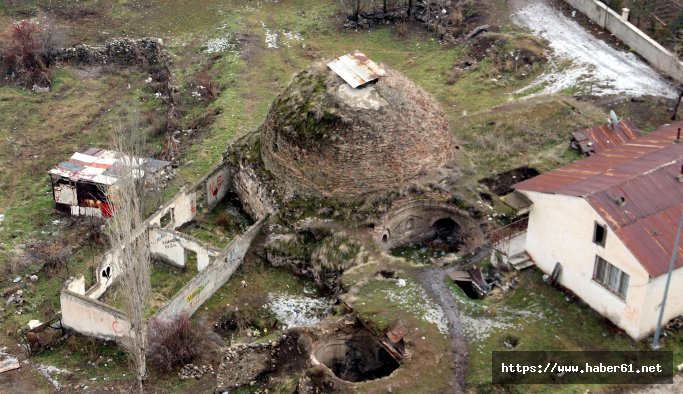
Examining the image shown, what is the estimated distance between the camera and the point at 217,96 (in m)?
40.5

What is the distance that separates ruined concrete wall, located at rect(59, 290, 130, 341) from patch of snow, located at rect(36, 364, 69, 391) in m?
1.50

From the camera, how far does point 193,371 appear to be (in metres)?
23.8

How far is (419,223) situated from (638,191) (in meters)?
8.84

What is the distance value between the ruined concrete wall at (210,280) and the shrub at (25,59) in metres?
21.6

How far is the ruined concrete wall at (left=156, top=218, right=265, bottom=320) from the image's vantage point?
2513cm

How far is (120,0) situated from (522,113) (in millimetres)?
31663

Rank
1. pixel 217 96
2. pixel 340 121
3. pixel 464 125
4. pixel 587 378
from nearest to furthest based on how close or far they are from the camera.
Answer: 1. pixel 587 378
2. pixel 340 121
3. pixel 464 125
4. pixel 217 96

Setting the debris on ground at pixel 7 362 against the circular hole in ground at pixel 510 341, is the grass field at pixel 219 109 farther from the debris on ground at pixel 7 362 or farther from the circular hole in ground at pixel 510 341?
the debris on ground at pixel 7 362

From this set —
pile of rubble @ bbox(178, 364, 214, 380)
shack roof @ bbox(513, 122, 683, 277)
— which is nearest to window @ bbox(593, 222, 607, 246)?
shack roof @ bbox(513, 122, 683, 277)

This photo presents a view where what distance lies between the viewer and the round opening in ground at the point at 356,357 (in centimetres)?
2381

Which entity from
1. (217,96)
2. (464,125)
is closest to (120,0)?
(217,96)

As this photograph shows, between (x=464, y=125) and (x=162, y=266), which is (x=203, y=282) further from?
(x=464, y=125)

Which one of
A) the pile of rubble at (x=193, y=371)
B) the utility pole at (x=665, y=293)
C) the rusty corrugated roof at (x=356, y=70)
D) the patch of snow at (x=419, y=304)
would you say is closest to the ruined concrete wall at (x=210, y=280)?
the pile of rubble at (x=193, y=371)

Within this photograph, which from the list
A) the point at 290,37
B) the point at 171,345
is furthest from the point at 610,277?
the point at 290,37
